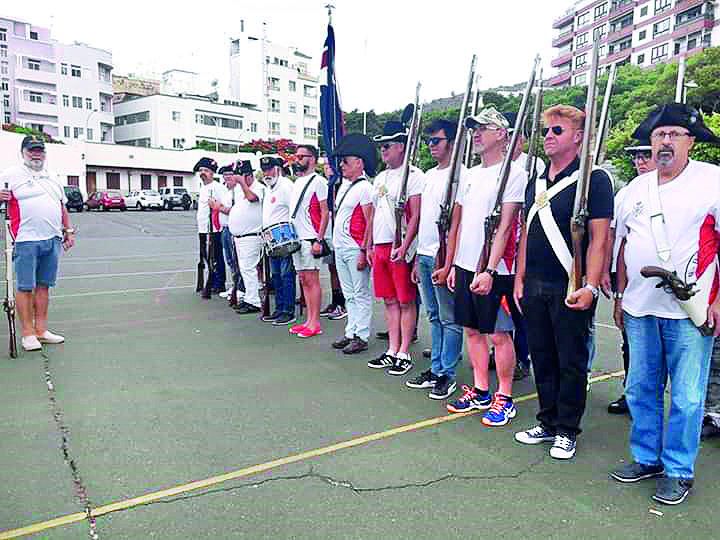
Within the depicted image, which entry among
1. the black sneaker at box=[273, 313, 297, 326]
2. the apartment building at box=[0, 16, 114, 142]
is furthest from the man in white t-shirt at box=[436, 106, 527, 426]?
the apartment building at box=[0, 16, 114, 142]

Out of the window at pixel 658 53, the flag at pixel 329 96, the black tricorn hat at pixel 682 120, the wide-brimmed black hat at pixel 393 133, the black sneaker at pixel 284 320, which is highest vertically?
the window at pixel 658 53

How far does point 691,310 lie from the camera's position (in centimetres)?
324

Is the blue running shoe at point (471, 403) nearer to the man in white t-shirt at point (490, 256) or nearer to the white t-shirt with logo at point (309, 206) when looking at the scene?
the man in white t-shirt at point (490, 256)

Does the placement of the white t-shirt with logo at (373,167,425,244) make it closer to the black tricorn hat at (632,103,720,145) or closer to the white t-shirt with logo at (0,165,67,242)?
the black tricorn hat at (632,103,720,145)

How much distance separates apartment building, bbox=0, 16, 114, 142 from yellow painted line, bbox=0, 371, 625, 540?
2633 inches

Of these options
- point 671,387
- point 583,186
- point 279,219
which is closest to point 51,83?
point 279,219

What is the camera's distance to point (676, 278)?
323cm

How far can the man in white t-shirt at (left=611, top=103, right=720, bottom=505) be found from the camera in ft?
10.6

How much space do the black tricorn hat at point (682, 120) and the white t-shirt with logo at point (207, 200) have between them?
689 cm

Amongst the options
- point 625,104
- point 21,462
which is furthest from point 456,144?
point 625,104

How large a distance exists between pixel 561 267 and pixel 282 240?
158 inches

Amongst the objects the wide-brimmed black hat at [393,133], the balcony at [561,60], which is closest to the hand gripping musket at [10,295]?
the wide-brimmed black hat at [393,133]

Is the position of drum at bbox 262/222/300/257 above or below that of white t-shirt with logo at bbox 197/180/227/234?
below

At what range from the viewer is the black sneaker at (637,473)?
3.54 meters
